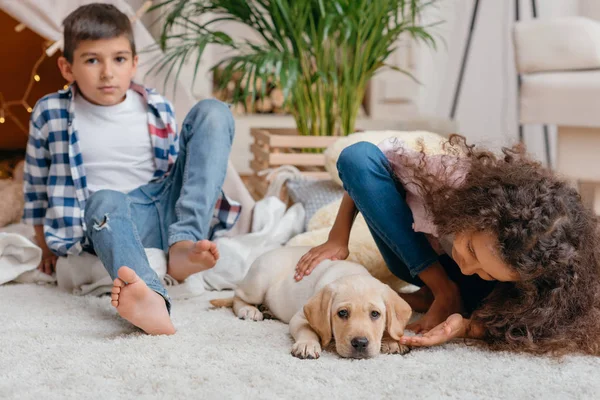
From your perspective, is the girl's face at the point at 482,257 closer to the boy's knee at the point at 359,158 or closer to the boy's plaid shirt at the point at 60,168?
the boy's knee at the point at 359,158

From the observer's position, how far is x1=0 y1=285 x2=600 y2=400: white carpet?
1.01m

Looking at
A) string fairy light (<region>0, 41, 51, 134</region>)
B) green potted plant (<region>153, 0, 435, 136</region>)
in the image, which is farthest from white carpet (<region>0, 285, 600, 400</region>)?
string fairy light (<region>0, 41, 51, 134</region>)

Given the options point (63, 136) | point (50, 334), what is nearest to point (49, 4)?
point (63, 136)

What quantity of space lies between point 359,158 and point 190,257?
0.37m

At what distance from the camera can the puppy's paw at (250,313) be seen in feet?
4.59

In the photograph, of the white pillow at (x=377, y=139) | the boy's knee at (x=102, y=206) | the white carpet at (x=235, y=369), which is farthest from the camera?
the white pillow at (x=377, y=139)

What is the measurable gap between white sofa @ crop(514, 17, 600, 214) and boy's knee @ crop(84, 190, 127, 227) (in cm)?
129

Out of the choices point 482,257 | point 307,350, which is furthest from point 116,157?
point 482,257

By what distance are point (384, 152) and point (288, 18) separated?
1.01m

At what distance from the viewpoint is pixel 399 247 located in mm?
1389

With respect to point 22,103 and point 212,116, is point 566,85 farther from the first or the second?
point 22,103

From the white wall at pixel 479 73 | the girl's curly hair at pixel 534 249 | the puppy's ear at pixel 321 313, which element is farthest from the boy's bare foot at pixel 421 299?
the white wall at pixel 479 73

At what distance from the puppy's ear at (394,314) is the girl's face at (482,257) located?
0.12m

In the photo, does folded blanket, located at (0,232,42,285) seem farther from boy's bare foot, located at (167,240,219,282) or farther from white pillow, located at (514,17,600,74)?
white pillow, located at (514,17,600,74)
